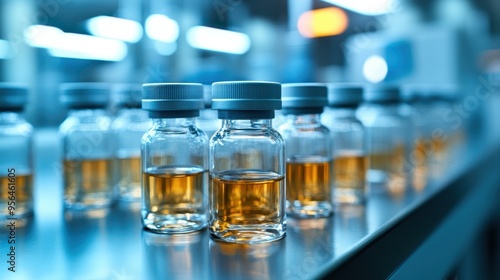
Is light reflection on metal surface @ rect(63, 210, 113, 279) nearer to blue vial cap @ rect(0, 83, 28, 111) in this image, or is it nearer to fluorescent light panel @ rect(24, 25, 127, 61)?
blue vial cap @ rect(0, 83, 28, 111)

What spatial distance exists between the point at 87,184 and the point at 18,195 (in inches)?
5.4

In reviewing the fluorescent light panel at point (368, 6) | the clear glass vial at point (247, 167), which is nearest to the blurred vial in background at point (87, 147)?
the clear glass vial at point (247, 167)

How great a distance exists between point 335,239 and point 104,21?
154cm

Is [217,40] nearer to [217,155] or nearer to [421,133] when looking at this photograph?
[421,133]

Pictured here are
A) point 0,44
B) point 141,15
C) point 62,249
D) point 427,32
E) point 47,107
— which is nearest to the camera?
point 62,249

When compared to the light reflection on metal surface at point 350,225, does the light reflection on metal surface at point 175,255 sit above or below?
above

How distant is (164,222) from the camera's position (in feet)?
2.42

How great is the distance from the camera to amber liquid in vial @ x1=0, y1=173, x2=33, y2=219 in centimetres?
83

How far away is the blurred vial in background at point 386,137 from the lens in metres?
1.25

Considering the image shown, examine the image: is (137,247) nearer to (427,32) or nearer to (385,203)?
(385,203)

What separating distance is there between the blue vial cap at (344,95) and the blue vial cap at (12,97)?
0.64 m

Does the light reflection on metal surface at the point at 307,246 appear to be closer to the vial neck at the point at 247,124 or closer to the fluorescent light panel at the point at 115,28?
the vial neck at the point at 247,124

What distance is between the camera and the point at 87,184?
0.95 meters

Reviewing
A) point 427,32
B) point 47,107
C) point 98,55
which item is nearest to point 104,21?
point 98,55
